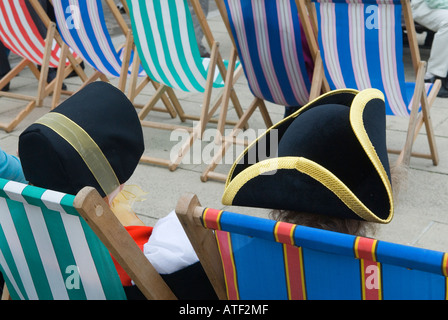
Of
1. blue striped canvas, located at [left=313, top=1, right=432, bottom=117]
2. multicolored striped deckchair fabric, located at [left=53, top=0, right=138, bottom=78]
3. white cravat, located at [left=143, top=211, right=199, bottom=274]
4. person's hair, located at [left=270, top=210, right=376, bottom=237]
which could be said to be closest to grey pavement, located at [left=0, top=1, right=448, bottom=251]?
blue striped canvas, located at [left=313, top=1, right=432, bottom=117]

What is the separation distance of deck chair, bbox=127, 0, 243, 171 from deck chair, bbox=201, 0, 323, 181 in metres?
0.29

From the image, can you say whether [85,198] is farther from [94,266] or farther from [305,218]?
[305,218]

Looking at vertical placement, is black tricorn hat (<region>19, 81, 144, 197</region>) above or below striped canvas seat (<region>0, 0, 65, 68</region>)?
above

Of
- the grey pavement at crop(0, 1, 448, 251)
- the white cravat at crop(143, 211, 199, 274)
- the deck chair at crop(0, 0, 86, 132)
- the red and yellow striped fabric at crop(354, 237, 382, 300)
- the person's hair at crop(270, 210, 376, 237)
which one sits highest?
the red and yellow striped fabric at crop(354, 237, 382, 300)

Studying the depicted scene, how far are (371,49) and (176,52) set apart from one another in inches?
49.8

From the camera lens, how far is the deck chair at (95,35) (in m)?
4.41

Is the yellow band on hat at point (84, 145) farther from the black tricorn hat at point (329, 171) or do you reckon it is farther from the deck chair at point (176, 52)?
the deck chair at point (176, 52)

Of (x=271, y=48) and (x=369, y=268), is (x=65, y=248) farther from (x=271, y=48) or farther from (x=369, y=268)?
(x=271, y=48)

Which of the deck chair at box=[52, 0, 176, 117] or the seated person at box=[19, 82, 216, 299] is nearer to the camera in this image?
the seated person at box=[19, 82, 216, 299]

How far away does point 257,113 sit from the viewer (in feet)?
16.5

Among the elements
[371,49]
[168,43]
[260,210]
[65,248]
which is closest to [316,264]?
[65,248]

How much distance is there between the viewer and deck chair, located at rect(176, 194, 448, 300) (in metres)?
1.28

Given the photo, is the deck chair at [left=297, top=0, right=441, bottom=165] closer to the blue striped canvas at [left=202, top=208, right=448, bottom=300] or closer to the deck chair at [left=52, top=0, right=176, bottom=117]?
the deck chair at [left=52, top=0, right=176, bottom=117]
